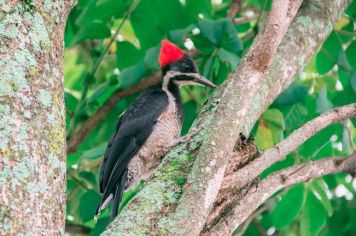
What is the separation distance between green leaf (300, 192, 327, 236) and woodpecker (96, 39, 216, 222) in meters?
0.93

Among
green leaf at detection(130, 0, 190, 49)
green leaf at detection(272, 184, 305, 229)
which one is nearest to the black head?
green leaf at detection(130, 0, 190, 49)

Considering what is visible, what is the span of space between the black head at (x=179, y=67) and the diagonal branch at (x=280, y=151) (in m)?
1.76

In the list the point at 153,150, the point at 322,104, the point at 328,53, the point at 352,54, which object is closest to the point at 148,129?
the point at 153,150

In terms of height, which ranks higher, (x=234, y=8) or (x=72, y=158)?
(x=234, y=8)

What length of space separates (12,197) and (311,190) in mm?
2918

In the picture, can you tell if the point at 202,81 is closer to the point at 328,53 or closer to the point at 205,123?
the point at 328,53

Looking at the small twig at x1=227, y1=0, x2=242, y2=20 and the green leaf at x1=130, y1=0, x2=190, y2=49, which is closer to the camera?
the green leaf at x1=130, y1=0, x2=190, y2=49

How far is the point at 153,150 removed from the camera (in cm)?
502

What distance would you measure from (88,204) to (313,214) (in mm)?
1508

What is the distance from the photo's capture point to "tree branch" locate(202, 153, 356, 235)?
2945 millimetres

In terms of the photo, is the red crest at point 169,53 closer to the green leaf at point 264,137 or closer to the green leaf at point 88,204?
the green leaf at point 264,137

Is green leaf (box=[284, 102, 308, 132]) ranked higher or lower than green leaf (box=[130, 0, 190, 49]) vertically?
lower

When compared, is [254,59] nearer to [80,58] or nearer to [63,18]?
[63,18]

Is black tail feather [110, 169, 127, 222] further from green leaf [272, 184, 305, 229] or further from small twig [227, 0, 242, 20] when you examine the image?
small twig [227, 0, 242, 20]
